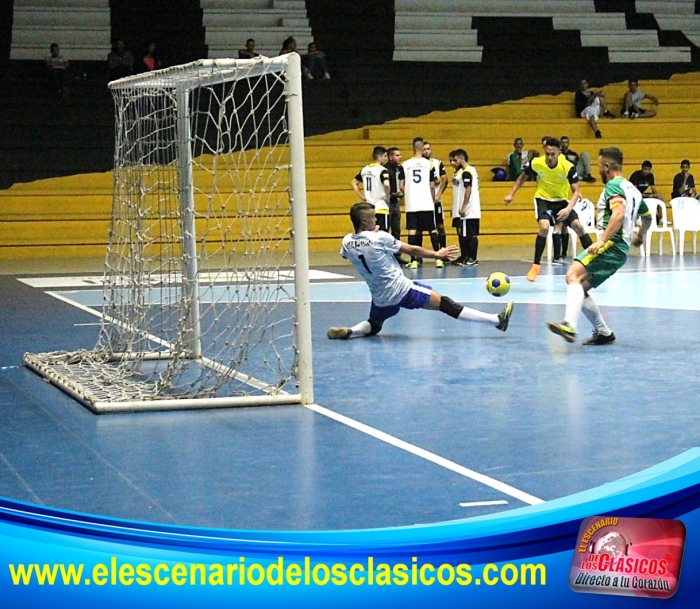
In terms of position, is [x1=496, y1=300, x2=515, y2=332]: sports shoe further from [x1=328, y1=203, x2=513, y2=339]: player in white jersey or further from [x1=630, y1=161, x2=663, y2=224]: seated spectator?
[x1=630, y1=161, x2=663, y2=224]: seated spectator

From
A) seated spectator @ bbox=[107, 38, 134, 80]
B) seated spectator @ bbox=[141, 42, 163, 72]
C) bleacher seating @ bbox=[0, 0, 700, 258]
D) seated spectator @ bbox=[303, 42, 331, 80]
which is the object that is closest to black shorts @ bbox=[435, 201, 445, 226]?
bleacher seating @ bbox=[0, 0, 700, 258]

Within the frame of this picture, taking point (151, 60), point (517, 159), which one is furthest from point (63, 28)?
point (517, 159)

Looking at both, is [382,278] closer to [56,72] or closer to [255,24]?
[56,72]

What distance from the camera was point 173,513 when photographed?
15.3 feet

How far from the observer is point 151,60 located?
944 inches

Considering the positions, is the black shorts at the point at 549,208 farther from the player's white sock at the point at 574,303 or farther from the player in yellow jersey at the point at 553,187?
the player's white sock at the point at 574,303

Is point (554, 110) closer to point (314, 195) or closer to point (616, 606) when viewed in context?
point (314, 195)

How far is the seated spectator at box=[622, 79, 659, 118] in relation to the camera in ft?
85.1

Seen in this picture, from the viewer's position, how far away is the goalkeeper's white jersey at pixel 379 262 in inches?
374

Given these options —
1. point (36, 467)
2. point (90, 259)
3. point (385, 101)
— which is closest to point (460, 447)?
point (36, 467)

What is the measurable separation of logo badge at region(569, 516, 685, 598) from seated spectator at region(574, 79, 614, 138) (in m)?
23.8

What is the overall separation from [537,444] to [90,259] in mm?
15464

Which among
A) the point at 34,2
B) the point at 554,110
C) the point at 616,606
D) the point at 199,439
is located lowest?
the point at 199,439

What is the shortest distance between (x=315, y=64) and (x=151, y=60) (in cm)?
374
